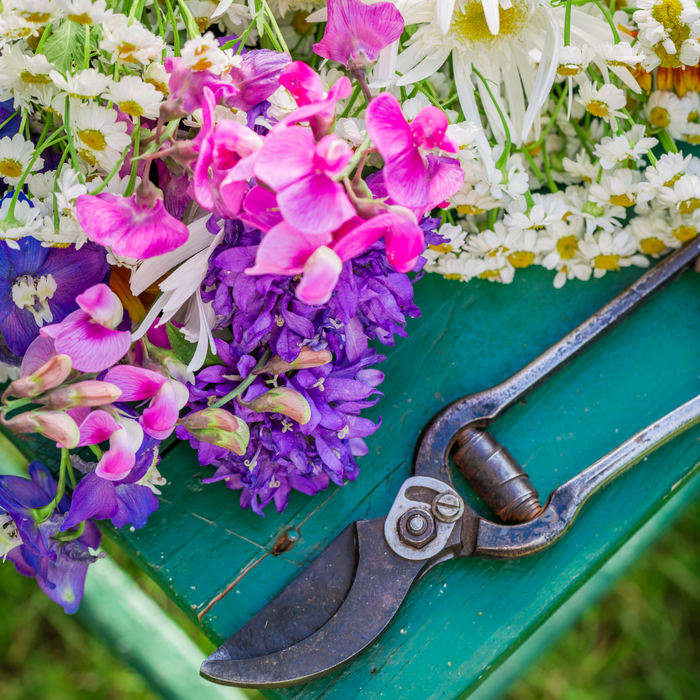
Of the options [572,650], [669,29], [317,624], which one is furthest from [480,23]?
[572,650]

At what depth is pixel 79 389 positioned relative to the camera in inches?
13.5

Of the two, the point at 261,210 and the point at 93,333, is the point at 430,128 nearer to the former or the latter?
the point at 261,210

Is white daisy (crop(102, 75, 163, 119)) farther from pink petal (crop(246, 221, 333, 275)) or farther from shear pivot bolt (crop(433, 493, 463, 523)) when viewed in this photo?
shear pivot bolt (crop(433, 493, 463, 523))

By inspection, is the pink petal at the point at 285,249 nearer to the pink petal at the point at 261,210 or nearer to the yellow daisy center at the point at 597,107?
the pink petal at the point at 261,210

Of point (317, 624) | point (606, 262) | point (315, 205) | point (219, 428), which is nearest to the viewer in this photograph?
point (315, 205)

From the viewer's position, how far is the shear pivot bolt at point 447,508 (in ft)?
1.70

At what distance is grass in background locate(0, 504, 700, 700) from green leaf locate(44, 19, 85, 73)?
861 mm

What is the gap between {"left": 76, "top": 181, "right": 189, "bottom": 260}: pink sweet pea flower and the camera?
345mm

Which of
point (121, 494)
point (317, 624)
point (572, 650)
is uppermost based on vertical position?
point (121, 494)

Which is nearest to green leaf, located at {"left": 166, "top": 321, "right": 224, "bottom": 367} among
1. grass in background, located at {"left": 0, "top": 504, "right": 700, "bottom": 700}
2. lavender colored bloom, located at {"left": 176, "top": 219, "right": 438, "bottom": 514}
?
lavender colored bloom, located at {"left": 176, "top": 219, "right": 438, "bottom": 514}

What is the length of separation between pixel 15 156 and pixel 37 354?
0.12 meters

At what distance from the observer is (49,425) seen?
342 mm

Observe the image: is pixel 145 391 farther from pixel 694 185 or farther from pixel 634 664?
pixel 634 664

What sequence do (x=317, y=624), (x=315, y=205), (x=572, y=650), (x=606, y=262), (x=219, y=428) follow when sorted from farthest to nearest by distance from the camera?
1. (x=572, y=650)
2. (x=606, y=262)
3. (x=317, y=624)
4. (x=219, y=428)
5. (x=315, y=205)
